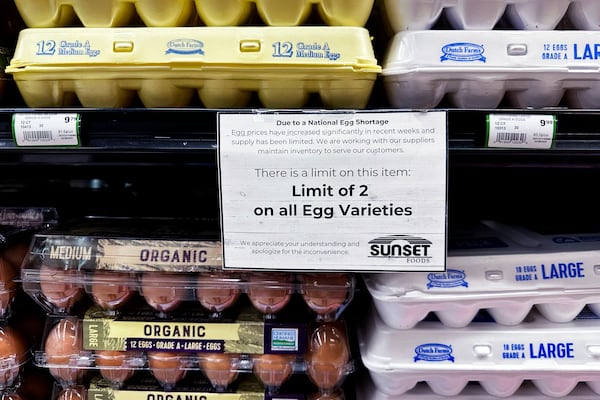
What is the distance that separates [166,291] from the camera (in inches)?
39.6

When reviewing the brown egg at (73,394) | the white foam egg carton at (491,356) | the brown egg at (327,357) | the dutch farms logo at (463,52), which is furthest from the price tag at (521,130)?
the brown egg at (73,394)

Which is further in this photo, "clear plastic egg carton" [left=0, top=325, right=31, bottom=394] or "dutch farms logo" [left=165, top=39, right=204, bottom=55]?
"clear plastic egg carton" [left=0, top=325, right=31, bottom=394]

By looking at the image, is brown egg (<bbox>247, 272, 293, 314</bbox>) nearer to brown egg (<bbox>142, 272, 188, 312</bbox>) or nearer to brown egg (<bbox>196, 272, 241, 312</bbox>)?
brown egg (<bbox>196, 272, 241, 312</bbox>)

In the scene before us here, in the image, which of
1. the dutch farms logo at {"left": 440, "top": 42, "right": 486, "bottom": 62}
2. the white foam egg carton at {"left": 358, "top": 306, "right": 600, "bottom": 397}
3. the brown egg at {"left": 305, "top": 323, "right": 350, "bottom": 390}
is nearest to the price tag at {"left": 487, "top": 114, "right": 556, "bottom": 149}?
the dutch farms logo at {"left": 440, "top": 42, "right": 486, "bottom": 62}

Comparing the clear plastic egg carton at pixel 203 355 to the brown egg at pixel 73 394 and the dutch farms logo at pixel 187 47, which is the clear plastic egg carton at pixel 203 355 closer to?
the brown egg at pixel 73 394

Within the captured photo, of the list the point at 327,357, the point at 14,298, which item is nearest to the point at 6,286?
the point at 14,298

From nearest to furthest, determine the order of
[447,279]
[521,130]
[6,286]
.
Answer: [521,130], [447,279], [6,286]

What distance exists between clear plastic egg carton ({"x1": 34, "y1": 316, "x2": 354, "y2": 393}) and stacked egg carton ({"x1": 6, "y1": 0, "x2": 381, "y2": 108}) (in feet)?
1.47

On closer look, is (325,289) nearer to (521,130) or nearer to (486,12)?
(521,130)

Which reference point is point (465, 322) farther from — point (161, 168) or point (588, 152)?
point (161, 168)

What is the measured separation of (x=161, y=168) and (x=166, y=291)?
466mm

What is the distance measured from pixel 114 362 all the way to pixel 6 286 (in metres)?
0.28

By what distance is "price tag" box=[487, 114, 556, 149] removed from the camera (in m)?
0.83

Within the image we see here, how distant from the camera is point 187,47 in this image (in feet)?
2.87
